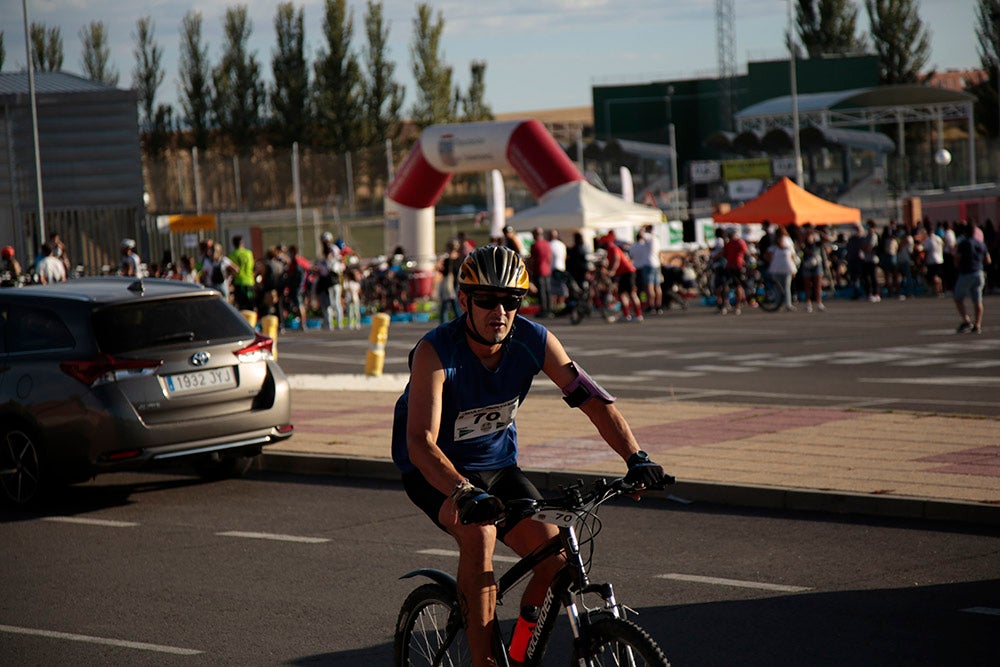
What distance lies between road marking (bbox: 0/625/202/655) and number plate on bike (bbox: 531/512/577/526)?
2.76m

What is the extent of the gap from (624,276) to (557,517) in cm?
2583

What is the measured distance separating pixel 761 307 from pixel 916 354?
1194cm

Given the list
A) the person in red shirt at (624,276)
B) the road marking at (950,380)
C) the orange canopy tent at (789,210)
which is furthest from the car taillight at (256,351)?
the orange canopy tent at (789,210)

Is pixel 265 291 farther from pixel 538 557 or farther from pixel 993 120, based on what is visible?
pixel 993 120

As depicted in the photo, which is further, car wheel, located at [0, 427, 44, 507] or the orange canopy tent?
the orange canopy tent

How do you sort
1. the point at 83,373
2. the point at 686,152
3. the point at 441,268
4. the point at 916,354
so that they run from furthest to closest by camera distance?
the point at 686,152, the point at 441,268, the point at 916,354, the point at 83,373

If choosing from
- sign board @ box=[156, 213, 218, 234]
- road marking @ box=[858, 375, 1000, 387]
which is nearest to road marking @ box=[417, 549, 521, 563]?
road marking @ box=[858, 375, 1000, 387]

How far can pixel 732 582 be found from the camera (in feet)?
24.7

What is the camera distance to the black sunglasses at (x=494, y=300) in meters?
4.65

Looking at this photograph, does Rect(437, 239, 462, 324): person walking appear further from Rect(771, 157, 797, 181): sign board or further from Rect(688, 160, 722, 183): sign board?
Rect(688, 160, 722, 183): sign board

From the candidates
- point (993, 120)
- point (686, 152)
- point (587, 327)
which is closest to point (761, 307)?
point (587, 327)

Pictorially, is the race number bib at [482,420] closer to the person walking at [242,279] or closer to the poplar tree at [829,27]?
the person walking at [242,279]

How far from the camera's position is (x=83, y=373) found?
10516mm

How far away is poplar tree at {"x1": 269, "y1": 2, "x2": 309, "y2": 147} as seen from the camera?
2940 inches
